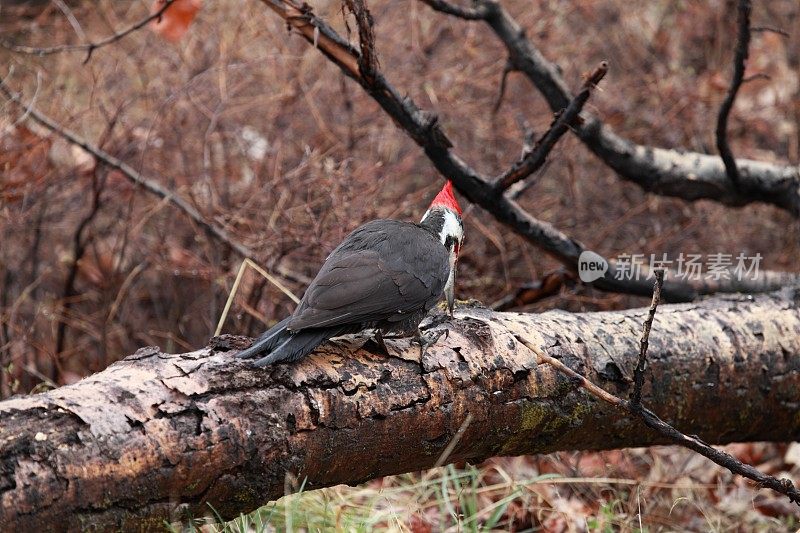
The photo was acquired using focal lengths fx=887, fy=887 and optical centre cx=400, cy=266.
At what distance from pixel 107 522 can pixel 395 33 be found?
3820 millimetres

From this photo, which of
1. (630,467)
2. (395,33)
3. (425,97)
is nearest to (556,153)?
(425,97)

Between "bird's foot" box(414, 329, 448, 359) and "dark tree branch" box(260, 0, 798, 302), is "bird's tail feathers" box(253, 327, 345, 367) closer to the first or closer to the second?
"bird's foot" box(414, 329, 448, 359)

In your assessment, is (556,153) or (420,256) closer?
(420,256)

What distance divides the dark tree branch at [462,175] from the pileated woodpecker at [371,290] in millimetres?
646

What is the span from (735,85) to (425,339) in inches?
80.2

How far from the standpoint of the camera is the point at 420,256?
253 cm

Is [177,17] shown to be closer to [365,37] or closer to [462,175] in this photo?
[365,37]

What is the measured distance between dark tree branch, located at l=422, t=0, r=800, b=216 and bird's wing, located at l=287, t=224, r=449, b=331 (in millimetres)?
1652

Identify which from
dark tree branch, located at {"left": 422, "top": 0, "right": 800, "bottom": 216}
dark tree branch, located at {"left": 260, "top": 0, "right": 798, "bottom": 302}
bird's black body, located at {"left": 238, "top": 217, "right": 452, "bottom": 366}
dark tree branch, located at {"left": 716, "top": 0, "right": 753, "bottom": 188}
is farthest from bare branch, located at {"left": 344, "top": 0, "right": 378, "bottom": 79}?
dark tree branch, located at {"left": 716, "top": 0, "right": 753, "bottom": 188}

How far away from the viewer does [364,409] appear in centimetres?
226

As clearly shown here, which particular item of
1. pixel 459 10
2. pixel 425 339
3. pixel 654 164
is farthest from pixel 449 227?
pixel 654 164

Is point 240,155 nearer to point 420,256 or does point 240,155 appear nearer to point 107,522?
point 420,256

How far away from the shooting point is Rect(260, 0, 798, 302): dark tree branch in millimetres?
3223

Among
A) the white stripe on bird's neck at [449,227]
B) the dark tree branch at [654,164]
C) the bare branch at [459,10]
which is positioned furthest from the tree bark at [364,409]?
the bare branch at [459,10]
